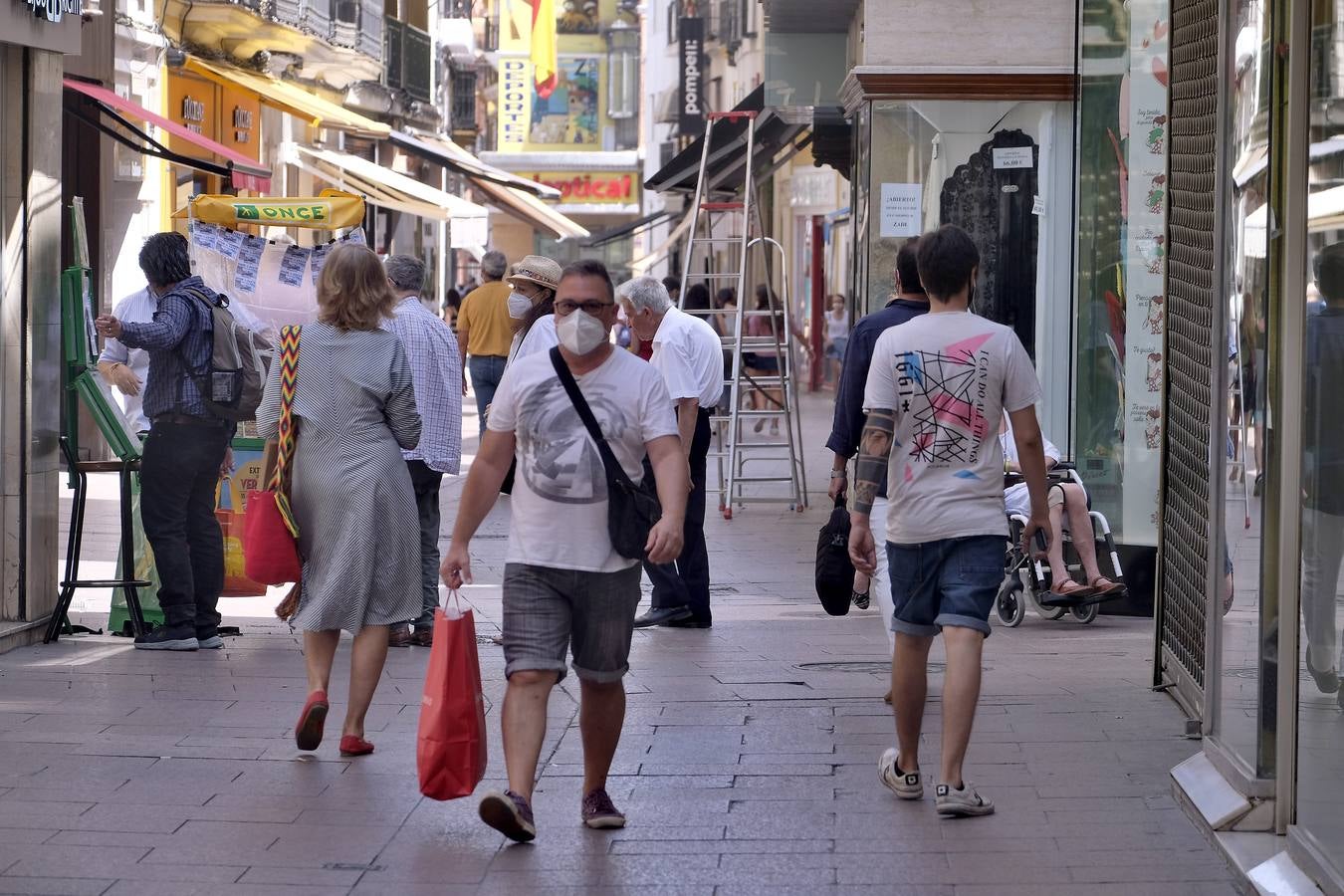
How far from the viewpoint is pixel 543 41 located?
215 feet

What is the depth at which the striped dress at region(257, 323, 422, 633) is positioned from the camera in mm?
7047

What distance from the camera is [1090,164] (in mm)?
11375

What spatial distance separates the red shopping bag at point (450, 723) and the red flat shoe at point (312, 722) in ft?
3.45

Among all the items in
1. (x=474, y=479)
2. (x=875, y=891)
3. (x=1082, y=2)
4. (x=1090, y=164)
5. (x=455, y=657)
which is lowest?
A: (x=875, y=891)

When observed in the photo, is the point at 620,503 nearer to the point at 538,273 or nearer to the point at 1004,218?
the point at 538,273

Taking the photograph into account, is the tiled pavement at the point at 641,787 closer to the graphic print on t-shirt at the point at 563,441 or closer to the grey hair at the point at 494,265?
the graphic print on t-shirt at the point at 563,441

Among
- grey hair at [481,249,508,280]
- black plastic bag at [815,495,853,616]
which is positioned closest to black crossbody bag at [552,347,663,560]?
black plastic bag at [815,495,853,616]

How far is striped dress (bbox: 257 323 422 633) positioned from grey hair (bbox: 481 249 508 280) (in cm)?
1045

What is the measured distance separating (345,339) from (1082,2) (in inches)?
236

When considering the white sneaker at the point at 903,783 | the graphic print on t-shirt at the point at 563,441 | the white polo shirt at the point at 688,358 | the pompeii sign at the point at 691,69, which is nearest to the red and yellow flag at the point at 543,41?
the pompeii sign at the point at 691,69

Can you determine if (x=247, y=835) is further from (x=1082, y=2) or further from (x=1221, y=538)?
(x=1082, y=2)

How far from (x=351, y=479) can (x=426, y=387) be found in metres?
2.36

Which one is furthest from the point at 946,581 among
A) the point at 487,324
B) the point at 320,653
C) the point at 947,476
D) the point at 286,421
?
the point at 487,324

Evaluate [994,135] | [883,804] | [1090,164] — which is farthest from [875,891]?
[994,135]
